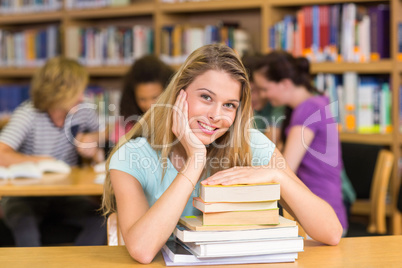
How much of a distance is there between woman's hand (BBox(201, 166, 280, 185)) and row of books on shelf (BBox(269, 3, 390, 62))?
7.25 ft

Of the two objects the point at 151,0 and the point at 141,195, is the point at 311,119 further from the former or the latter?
the point at 151,0

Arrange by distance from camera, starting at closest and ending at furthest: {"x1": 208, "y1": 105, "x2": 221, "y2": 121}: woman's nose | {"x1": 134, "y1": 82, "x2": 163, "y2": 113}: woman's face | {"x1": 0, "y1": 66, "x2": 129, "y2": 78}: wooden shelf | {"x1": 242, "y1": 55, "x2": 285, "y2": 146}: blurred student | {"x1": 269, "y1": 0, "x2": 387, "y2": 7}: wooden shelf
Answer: {"x1": 208, "y1": 105, "x2": 221, "y2": 121}: woman's nose → {"x1": 134, "y1": 82, "x2": 163, "y2": 113}: woman's face → {"x1": 242, "y1": 55, "x2": 285, "y2": 146}: blurred student → {"x1": 269, "y1": 0, "x2": 387, "y2": 7}: wooden shelf → {"x1": 0, "y1": 66, "x2": 129, "y2": 78}: wooden shelf

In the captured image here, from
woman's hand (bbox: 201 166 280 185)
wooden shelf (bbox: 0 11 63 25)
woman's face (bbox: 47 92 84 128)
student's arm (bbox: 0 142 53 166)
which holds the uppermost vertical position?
wooden shelf (bbox: 0 11 63 25)

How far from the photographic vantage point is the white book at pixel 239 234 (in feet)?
3.67

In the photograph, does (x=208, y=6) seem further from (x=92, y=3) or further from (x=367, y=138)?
(x=367, y=138)

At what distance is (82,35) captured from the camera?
4.16 meters

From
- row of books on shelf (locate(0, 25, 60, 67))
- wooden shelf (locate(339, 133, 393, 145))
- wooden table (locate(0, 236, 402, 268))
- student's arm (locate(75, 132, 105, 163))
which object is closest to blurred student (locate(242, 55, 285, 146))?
wooden shelf (locate(339, 133, 393, 145))

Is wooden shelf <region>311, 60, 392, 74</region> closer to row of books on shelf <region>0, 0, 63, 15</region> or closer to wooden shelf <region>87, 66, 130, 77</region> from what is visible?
wooden shelf <region>87, 66, 130, 77</region>

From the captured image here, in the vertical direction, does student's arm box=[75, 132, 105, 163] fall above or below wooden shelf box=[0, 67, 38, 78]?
below

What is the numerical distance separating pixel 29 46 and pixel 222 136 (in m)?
3.27

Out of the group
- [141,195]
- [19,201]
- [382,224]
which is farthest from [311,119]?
[19,201]

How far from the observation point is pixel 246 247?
44.6 inches

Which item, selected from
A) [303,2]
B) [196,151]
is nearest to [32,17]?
[303,2]

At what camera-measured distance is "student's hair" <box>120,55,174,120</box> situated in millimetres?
2805
